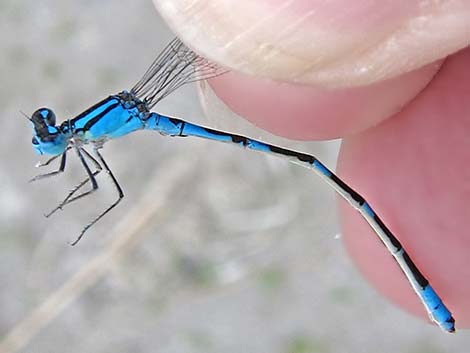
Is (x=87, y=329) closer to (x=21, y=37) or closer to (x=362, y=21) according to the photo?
(x=21, y=37)

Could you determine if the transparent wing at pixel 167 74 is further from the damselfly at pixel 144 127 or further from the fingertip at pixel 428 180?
the fingertip at pixel 428 180

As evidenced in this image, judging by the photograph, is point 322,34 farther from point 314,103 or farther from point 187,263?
point 187,263

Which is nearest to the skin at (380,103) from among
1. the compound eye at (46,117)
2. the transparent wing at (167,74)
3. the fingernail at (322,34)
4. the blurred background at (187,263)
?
the fingernail at (322,34)

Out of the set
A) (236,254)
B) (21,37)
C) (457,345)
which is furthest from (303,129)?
(21,37)

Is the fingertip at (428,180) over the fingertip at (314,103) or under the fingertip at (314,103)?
under

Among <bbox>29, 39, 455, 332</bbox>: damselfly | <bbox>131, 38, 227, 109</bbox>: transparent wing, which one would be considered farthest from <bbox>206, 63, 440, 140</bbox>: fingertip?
<bbox>131, 38, 227, 109</bbox>: transparent wing

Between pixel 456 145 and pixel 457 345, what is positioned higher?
pixel 456 145
